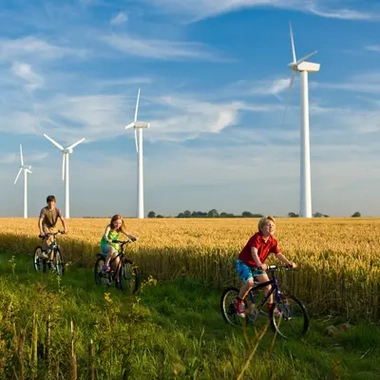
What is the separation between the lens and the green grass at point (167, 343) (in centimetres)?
549

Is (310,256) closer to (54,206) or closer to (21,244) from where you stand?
(54,206)

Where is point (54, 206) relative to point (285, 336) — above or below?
above

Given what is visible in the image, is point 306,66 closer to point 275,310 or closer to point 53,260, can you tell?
point 53,260

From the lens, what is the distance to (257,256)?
29.1ft

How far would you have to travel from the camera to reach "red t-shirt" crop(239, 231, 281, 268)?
9.04 metres

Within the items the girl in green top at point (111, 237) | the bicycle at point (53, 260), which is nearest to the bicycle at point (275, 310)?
the girl in green top at point (111, 237)

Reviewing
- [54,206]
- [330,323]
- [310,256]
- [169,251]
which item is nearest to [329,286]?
[330,323]

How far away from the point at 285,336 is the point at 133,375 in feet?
11.3

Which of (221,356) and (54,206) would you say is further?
(54,206)

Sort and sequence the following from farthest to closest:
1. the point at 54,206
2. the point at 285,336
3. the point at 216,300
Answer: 1. the point at 54,206
2. the point at 216,300
3. the point at 285,336

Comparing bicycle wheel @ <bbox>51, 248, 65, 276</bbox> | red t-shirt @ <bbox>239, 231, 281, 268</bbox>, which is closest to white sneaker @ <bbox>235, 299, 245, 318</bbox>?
red t-shirt @ <bbox>239, 231, 281, 268</bbox>

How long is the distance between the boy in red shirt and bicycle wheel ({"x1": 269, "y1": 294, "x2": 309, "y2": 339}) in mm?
279

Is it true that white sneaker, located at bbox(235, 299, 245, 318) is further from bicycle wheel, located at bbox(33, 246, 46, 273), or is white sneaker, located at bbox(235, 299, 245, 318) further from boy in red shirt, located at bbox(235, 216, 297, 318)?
bicycle wheel, located at bbox(33, 246, 46, 273)

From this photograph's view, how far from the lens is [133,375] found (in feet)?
19.2
